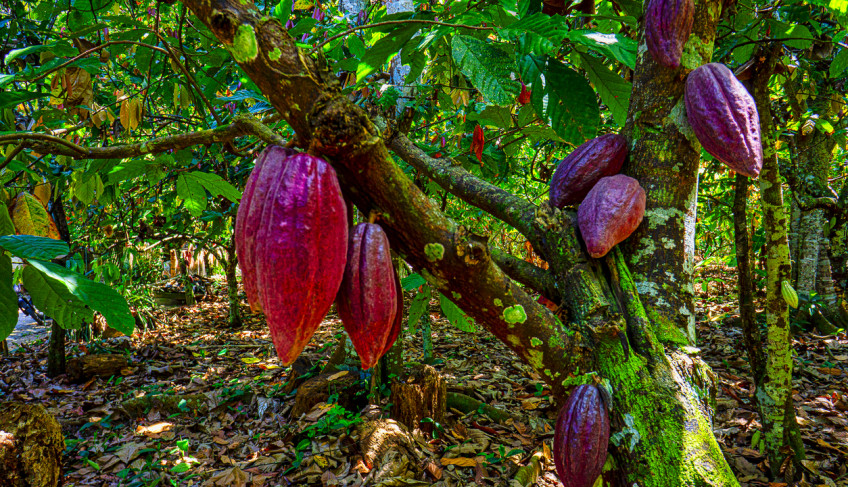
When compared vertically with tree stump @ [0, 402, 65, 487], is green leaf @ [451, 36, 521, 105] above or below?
above

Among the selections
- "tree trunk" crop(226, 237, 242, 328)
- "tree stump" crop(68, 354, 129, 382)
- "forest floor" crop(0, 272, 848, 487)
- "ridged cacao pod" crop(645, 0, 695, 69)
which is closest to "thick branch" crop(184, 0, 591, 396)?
"ridged cacao pod" crop(645, 0, 695, 69)

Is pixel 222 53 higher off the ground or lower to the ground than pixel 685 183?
higher

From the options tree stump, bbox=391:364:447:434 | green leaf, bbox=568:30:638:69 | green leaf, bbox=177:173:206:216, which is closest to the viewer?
green leaf, bbox=568:30:638:69

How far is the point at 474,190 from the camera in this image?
102 cm

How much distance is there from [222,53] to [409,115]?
853 millimetres

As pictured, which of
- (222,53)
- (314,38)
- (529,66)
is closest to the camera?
(529,66)

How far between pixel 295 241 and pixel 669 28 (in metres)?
0.76

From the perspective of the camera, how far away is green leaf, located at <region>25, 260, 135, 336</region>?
31.1 inches

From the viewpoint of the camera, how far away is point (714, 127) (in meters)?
0.81

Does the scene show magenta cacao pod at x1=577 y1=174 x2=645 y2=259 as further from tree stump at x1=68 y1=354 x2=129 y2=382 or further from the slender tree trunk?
tree stump at x1=68 y1=354 x2=129 y2=382

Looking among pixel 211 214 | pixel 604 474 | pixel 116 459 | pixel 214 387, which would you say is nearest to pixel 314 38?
pixel 211 214

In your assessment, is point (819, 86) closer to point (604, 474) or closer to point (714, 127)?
point (714, 127)

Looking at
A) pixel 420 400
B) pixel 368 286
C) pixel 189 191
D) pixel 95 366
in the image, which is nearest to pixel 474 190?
pixel 368 286

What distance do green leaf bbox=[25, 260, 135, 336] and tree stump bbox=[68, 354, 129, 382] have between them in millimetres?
3889
